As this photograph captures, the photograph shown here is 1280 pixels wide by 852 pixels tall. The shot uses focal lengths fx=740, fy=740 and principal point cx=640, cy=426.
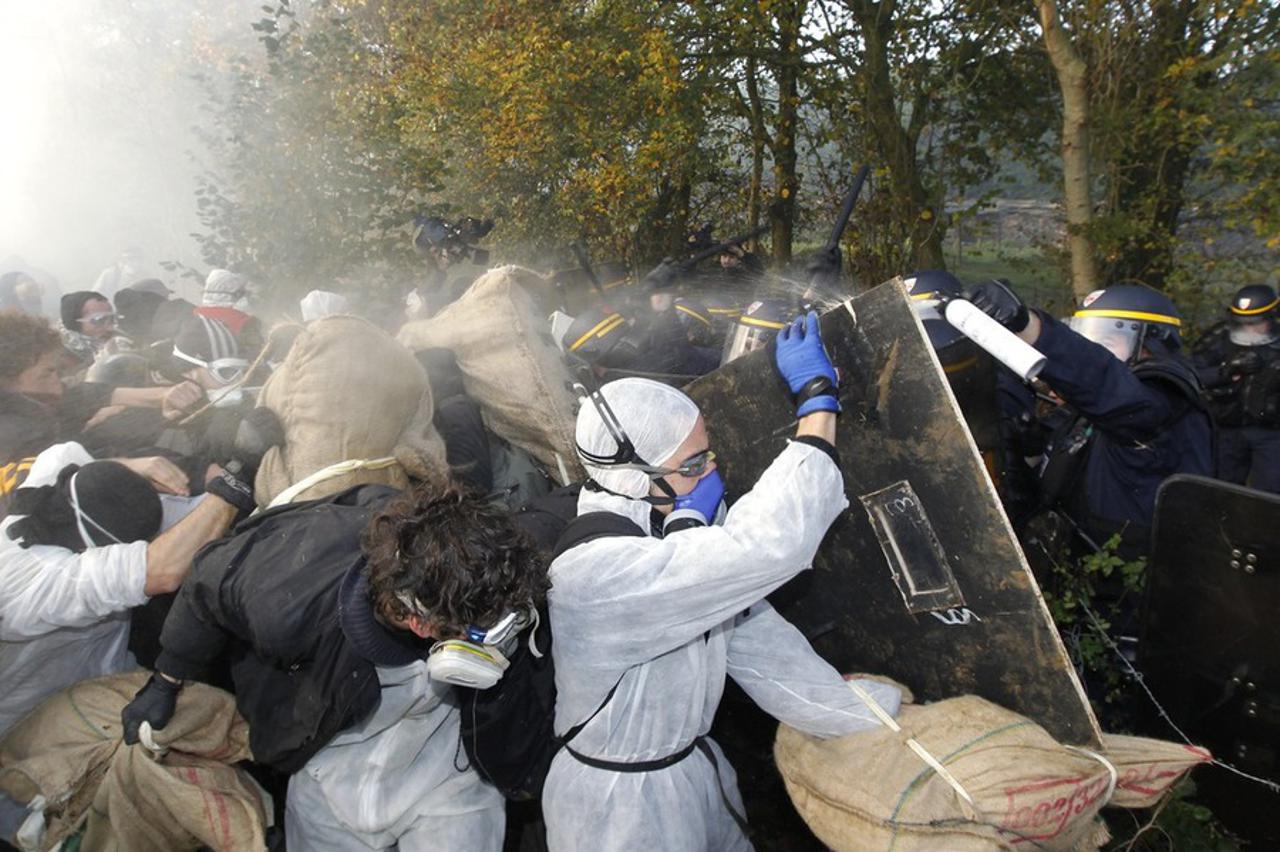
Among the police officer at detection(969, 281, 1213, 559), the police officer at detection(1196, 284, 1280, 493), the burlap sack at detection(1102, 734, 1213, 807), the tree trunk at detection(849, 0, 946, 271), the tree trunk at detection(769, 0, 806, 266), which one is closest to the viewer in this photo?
the burlap sack at detection(1102, 734, 1213, 807)

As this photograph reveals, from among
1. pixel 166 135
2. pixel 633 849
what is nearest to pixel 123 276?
pixel 633 849

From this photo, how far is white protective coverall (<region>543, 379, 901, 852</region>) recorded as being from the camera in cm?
169

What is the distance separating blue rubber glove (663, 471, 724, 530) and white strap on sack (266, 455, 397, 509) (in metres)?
1.17

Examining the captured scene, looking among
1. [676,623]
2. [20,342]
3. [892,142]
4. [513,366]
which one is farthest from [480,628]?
[892,142]

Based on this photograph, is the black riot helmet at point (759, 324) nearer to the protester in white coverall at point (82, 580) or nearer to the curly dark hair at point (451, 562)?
the curly dark hair at point (451, 562)

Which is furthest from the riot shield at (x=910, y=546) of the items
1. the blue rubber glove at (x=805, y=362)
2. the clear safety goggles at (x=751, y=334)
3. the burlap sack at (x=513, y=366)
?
the burlap sack at (x=513, y=366)

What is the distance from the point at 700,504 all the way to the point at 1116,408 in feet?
4.66

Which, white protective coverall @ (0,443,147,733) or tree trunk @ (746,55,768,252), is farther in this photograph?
tree trunk @ (746,55,768,252)

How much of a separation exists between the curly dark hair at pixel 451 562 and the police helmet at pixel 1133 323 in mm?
2337

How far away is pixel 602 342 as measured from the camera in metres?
3.38

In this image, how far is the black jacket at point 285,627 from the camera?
1.90m

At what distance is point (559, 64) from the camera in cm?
662

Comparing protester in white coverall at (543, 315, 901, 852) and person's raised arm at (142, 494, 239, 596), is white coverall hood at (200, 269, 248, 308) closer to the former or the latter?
person's raised arm at (142, 494, 239, 596)

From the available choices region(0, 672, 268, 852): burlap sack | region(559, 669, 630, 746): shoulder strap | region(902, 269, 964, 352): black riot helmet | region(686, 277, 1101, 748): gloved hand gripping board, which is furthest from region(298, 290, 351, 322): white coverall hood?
region(559, 669, 630, 746): shoulder strap
